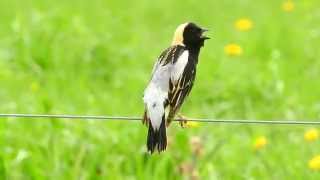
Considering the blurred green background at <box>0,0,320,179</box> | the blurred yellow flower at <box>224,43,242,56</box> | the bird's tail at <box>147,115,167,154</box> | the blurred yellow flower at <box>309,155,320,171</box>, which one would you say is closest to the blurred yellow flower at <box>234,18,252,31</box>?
the blurred green background at <box>0,0,320,179</box>

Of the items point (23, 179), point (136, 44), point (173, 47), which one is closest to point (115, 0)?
point (136, 44)

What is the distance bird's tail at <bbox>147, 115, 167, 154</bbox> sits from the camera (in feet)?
14.1

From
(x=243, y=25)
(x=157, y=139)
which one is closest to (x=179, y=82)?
(x=157, y=139)

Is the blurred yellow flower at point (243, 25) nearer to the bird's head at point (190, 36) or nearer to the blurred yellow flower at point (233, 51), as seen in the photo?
the blurred yellow flower at point (233, 51)

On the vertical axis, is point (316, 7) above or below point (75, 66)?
above

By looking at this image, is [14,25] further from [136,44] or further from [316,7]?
[316,7]

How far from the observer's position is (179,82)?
4.39m

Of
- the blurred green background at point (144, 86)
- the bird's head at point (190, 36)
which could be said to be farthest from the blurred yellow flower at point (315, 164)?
the bird's head at point (190, 36)

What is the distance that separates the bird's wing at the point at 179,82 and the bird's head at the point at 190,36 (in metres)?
0.20

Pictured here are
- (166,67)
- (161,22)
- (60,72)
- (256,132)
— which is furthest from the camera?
(161,22)

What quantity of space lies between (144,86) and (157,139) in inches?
142

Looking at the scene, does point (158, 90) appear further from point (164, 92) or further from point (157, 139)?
point (157, 139)

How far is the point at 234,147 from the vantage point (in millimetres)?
6637

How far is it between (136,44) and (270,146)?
9.33ft
